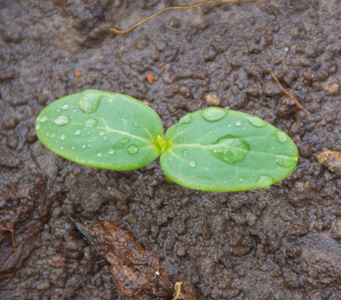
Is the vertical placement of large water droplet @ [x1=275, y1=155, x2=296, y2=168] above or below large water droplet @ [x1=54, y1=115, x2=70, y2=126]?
below

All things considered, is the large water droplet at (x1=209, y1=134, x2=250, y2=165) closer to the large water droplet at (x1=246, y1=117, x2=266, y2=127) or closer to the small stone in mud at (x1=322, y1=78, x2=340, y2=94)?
the large water droplet at (x1=246, y1=117, x2=266, y2=127)

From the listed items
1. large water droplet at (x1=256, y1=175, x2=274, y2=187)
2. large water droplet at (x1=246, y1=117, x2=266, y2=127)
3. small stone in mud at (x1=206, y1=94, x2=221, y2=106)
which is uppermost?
large water droplet at (x1=246, y1=117, x2=266, y2=127)

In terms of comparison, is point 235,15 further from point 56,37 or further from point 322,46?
point 56,37

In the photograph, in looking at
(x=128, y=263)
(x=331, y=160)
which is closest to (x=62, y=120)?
(x=128, y=263)

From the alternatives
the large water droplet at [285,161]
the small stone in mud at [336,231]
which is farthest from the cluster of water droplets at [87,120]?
the small stone in mud at [336,231]

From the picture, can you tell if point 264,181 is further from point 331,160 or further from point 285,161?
point 331,160

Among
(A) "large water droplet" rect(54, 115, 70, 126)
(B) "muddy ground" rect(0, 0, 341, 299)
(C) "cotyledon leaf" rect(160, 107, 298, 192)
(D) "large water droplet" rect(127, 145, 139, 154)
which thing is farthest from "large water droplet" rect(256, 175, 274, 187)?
(A) "large water droplet" rect(54, 115, 70, 126)

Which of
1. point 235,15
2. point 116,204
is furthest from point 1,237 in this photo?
point 235,15
